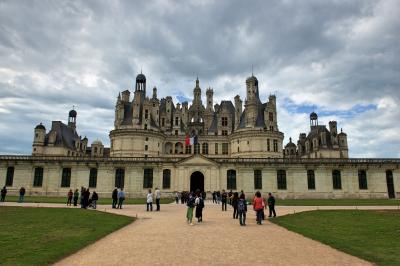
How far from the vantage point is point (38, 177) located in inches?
2028

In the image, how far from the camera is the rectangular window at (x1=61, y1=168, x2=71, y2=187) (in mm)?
51394

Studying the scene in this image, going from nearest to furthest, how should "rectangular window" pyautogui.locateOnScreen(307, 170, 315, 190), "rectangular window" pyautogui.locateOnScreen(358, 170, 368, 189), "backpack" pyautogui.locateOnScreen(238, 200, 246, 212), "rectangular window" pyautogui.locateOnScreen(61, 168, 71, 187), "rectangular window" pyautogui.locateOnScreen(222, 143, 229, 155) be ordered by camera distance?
"backpack" pyautogui.locateOnScreen(238, 200, 246, 212) → "rectangular window" pyautogui.locateOnScreen(358, 170, 368, 189) → "rectangular window" pyautogui.locateOnScreen(307, 170, 315, 190) → "rectangular window" pyautogui.locateOnScreen(61, 168, 71, 187) → "rectangular window" pyautogui.locateOnScreen(222, 143, 229, 155)

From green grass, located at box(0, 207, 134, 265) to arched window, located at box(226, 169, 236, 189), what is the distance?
3374 cm

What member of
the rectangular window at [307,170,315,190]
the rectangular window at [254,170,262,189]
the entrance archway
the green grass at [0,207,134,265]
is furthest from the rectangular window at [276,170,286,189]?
the green grass at [0,207,134,265]

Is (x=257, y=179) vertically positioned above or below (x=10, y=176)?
below

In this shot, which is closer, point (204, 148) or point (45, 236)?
point (45, 236)

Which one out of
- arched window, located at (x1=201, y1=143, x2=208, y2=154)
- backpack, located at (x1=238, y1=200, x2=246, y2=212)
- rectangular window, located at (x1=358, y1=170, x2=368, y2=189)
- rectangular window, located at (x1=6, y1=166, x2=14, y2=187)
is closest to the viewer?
backpack, located at (x1=238, y1=200, x2=246, y2=212)

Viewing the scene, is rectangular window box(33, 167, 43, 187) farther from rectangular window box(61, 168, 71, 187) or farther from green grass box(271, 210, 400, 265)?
green grass box(271, 210, 400, 265)

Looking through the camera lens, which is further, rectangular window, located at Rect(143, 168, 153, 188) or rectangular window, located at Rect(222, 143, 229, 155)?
rectangular window, located at Rect(222, 143, 229, 155)

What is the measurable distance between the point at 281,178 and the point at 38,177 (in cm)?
4309

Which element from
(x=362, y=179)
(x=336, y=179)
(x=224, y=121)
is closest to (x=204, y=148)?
(x=224, y=121)

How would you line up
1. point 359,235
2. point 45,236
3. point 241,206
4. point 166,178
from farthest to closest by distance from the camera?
point 166,178 → point 241,206 → point 359,235 → point 45,236

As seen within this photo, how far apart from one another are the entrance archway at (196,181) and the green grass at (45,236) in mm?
33238

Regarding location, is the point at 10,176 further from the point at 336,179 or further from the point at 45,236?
the point at 336,179
